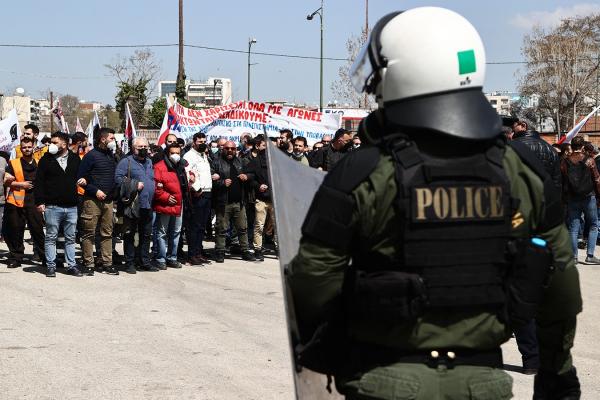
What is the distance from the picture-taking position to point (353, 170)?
2275 mm


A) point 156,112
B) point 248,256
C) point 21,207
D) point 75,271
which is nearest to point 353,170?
point 75,271

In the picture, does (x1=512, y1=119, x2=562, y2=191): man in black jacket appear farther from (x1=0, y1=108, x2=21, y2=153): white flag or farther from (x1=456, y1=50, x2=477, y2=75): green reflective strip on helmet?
(x1=0, y1=108, x2=21, y2=153): white flag

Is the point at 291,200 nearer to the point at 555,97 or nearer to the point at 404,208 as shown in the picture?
the point at 404,208

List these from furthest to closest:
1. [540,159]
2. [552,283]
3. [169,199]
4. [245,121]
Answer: [245,121] < [169,199] < [540,159] < [552,283]

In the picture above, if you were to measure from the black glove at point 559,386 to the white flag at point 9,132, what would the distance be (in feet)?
40.7

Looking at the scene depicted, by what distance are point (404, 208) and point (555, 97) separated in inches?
2828

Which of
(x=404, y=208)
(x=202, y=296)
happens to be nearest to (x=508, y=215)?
(x=404, y=208)

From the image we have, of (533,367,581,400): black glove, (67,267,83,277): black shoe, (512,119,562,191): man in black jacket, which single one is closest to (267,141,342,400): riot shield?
(533,367,581,400): black glove

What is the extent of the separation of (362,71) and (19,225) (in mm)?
9532

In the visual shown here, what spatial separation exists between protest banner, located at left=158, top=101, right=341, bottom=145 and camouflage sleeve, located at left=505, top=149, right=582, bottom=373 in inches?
537

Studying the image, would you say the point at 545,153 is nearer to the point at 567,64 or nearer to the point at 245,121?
the point at 245,121

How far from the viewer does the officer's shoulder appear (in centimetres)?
226

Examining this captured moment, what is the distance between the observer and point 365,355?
7.75ft

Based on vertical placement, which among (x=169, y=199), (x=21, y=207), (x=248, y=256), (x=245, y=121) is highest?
(x=245, y=121)
